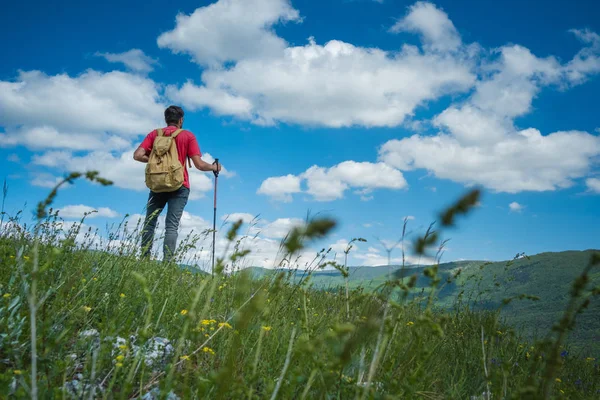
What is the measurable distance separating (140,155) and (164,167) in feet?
2.01

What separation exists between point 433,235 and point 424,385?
1.76 meters

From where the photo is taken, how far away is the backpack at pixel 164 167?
6.64 metres

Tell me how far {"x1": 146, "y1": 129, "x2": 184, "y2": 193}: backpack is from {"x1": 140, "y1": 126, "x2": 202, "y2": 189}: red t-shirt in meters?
0.08

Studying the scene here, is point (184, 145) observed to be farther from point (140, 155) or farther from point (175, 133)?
point (140, 155)

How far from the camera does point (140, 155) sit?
22.9ft

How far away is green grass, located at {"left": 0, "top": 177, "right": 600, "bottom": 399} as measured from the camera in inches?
→ 51.9

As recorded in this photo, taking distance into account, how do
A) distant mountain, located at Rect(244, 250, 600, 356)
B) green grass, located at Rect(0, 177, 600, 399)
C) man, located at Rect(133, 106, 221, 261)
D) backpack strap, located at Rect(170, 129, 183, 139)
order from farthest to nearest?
1. backpack strap, located at Rect(170, 129, 183, 139)
2. man, located at Rect(133, 106, 221, 261)
3. distant mountain, located at Rect(244, 250, 600, 356)
4. green grass, located at Rect(0, 177, 600, 399)

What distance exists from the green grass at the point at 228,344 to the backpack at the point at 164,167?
2224 millimetres

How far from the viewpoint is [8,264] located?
3283 mm

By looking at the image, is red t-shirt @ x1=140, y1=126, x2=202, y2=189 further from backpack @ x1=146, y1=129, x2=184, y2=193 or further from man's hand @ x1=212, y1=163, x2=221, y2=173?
man's hand @ x1=212, y1=163, x2=221, y2=173

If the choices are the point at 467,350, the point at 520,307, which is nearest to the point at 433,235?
the point at 467,350

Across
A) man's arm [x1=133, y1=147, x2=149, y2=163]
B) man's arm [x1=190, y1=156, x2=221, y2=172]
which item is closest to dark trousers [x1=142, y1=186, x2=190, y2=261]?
man's arm [x1=190, y1=156, x2=221, y2=172]

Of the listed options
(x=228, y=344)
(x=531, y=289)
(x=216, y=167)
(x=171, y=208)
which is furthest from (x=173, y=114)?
(x=531, y=289)

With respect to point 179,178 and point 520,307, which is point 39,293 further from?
point 520,307
